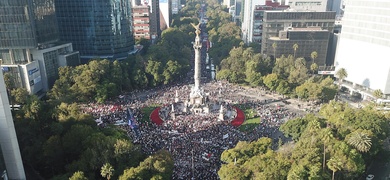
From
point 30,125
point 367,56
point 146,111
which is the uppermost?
point 367,56

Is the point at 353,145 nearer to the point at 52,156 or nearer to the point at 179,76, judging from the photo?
the point at 52,156

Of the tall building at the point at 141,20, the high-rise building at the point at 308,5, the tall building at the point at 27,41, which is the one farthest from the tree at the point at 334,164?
the tall building at the point at 141,20

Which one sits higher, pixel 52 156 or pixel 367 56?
pixel 367 56

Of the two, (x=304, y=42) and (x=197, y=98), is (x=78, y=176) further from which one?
(x=304, y=42)

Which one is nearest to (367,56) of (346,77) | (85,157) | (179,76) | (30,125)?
(346,77)

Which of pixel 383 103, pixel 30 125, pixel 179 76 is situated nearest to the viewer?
pixel 30 125

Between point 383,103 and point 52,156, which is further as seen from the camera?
point 383,103
